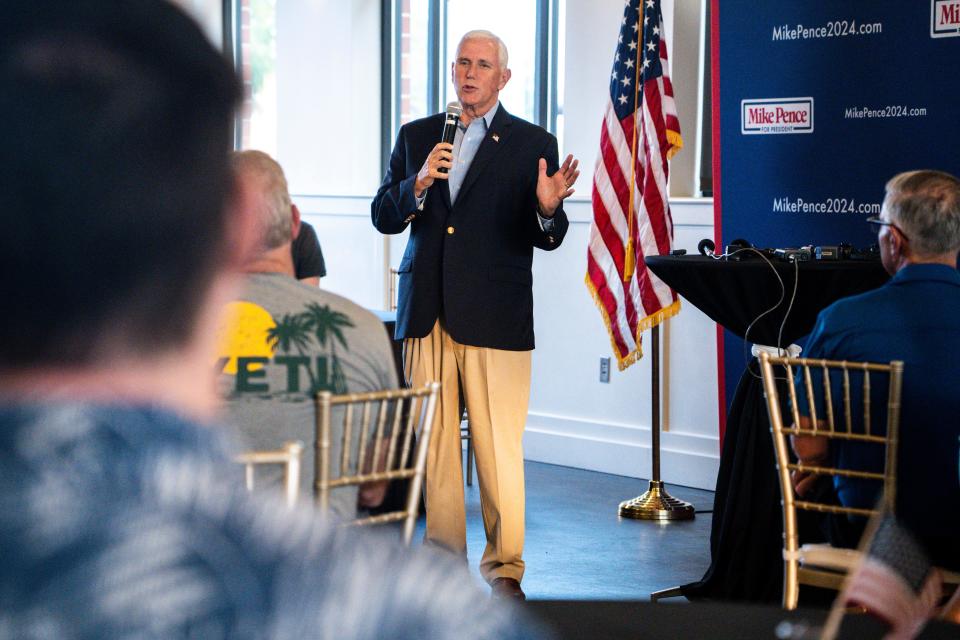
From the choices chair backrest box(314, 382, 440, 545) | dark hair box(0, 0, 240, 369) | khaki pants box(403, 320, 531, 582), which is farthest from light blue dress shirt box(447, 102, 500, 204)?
dark hair box(0, 0, 240, 369)

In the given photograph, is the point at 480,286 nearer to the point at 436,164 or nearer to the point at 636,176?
the point at 436,164

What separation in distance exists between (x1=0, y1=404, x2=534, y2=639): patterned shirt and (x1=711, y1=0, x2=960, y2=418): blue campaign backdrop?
4.31m

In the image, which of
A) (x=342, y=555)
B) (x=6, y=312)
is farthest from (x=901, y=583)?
(x=6, y=312)

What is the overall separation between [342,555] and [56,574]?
0.28 ft

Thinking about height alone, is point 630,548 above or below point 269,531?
below

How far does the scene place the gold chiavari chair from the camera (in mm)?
2490

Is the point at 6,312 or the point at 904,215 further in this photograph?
the point at 904,215

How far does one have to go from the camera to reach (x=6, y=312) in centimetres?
34

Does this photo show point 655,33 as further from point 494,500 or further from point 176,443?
point 176,443

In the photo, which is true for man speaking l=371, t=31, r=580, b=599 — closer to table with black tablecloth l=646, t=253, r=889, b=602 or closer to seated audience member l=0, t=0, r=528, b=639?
table with black tablecloth l=646, t=253, r=889, b=602

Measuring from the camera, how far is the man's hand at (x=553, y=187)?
3789 mm

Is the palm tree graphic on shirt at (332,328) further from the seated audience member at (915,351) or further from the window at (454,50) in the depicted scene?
the window at (454,50)

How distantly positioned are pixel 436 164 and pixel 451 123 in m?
0.22

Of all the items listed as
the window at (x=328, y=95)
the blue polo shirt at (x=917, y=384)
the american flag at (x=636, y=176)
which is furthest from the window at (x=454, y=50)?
the blue polo shirt at (x=917, y=384)
